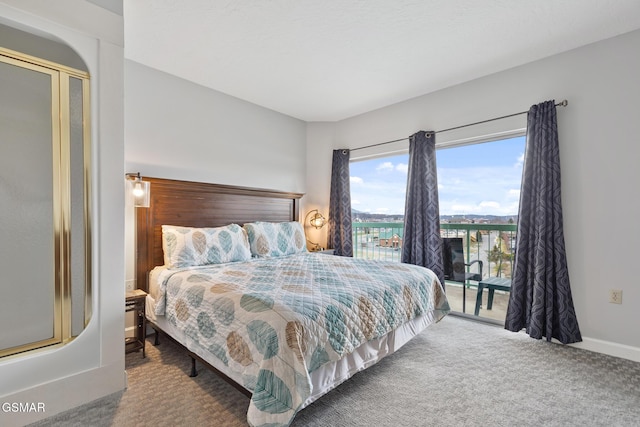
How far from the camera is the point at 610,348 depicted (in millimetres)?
2420

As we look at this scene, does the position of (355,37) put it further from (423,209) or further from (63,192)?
(63,192)

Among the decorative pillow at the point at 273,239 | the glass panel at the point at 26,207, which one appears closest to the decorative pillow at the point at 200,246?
the decorative pillow at the point at 273,239

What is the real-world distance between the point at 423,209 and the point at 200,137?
2.72 meters

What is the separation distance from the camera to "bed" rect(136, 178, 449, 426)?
1430 mm

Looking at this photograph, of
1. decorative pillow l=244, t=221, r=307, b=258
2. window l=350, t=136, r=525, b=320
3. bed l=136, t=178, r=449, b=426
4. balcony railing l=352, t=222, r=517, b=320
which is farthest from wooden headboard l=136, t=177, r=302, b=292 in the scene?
balcony railing l=352, t=222, r=517, b=320

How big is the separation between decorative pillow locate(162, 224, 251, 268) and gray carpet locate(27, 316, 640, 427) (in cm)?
76

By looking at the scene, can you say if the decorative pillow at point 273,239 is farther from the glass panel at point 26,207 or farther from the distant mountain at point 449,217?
the glass panel at point 26,207

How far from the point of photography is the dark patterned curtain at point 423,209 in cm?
340

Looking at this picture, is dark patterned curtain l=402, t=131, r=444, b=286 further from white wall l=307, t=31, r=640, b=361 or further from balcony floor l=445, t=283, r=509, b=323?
white wall l=307, t=31, r=640, b=361

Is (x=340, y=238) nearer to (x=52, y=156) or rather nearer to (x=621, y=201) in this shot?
(x=621, y=201)

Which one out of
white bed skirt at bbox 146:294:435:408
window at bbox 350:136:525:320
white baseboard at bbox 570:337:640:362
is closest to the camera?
white bed skirt at bbox 146:294:435:408

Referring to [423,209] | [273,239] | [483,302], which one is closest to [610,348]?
[483,302]

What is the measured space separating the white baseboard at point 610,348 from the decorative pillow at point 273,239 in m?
2.84

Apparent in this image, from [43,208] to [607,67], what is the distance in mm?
4313
